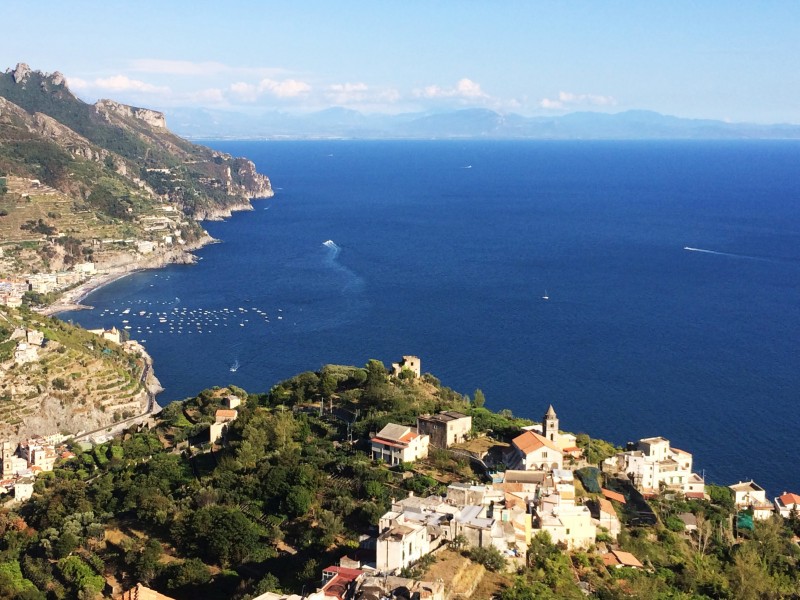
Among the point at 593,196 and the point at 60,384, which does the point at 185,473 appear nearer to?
the point at 60,384

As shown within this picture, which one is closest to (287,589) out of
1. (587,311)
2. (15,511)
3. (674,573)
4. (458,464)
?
(458,464)

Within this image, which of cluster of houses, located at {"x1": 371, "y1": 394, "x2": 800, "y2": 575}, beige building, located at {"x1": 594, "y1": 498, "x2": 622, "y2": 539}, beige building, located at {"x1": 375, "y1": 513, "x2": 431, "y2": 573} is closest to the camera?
beige building, located at {"x1": 375, "y1": 513, "x2": 431, "y2": 573}

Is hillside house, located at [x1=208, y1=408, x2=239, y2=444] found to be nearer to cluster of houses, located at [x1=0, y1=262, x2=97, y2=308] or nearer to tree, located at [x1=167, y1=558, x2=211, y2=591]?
tree, located at [x1=167, y1=558, x2=211, y2=591]

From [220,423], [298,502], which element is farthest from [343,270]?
[298,502]

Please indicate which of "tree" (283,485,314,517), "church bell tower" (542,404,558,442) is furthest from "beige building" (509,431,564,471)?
"tree" (283,485,314,517)

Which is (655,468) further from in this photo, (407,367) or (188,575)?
(188,575)

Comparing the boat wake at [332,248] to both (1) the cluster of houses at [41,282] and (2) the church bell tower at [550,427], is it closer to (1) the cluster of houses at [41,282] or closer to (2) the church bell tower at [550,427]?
(1) the cluster of houses at [41,282]
